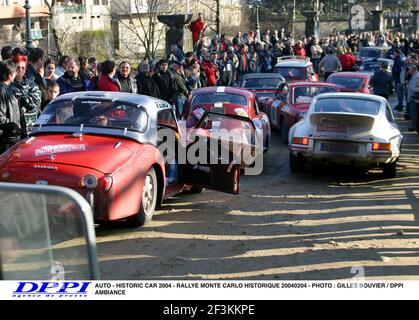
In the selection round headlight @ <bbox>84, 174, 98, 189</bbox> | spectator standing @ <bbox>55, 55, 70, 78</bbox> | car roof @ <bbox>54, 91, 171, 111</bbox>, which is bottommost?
round headlight @ <bbox>84, 174, 98, 189</bbox>

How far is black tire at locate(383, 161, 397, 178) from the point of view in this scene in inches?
465

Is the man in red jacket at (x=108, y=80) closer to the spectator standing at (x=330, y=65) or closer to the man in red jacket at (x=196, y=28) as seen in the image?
the man in red jacket at (x=196, y=28)

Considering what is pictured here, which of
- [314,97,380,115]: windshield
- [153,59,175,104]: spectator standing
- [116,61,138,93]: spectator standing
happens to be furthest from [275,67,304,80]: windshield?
[116,61,138,93]: spectator standing

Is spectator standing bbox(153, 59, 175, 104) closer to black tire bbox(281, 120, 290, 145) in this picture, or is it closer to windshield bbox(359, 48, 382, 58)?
black tire bbox(281, 120, 290, 145)

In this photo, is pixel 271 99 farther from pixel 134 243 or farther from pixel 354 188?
pixel 134 243

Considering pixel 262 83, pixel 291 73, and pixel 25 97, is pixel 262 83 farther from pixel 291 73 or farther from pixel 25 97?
pixel 25 97

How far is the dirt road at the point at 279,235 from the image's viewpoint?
6.93m

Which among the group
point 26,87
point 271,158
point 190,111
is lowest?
point 271,158

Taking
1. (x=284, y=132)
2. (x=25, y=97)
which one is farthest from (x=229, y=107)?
(x=25, y=97)

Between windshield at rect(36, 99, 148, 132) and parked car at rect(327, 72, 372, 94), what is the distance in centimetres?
1161

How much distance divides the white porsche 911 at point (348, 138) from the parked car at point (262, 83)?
7665mm
